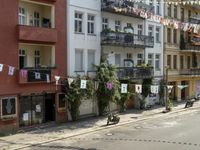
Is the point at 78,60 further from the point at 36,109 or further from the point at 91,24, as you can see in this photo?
the point at 36,109

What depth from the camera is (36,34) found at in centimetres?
3288

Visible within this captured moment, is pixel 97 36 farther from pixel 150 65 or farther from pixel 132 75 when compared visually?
pixel 150 65

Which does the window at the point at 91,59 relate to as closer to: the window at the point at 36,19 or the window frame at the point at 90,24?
the window frame at the point at 90,24

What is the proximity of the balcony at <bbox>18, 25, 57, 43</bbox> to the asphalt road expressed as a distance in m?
8.05

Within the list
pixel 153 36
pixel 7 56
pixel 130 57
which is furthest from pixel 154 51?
pixel 7 56

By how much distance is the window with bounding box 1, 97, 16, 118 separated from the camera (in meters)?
30.7

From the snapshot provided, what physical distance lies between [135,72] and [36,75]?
45.6 ft

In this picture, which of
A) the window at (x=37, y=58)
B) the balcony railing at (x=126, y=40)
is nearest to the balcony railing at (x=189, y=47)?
the balcony railing at (x=126, y=40)

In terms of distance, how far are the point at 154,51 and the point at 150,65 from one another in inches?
141

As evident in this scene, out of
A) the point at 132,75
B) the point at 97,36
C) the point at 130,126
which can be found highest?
the point at 97,36

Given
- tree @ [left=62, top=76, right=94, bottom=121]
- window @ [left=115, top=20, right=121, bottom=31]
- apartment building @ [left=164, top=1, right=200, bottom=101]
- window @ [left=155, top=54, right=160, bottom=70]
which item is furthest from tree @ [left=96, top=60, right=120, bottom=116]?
apartment building @ [left=164, top=1, right=200, bottom=101]

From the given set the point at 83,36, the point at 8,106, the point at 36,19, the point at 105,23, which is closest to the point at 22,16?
the point at 36,19

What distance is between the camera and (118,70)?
41.8 meters

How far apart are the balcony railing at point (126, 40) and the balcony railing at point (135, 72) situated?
7.58 ft
